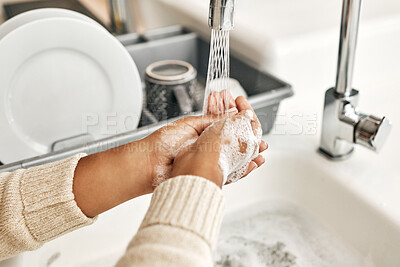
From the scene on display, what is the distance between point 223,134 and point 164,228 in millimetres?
171

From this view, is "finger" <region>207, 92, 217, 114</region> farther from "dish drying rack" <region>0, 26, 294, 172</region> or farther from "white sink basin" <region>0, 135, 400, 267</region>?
"white sink basin" <region>0, 135, 400, 267</region>

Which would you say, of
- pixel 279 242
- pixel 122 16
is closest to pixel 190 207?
pixel 279 242

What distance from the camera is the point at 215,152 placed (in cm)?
45

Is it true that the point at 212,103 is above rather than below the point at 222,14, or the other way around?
below

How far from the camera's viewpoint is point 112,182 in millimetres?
484

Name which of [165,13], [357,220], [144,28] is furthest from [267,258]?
[144,28]

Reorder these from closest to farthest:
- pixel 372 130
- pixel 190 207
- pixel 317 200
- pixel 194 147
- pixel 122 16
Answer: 1. pixel 190 207
2. pixel 194 147
3. pixel 372 130
4. pixel 317 200
5. pixel 122 16

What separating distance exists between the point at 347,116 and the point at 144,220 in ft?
1.31

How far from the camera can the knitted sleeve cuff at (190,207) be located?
1.14 feet

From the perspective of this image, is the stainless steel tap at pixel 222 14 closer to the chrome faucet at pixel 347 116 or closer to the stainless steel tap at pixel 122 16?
the chrome faucet at pixel 347 116

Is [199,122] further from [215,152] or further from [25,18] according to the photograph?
[25,18]

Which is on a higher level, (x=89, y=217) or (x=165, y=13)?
(x=165, y=13)

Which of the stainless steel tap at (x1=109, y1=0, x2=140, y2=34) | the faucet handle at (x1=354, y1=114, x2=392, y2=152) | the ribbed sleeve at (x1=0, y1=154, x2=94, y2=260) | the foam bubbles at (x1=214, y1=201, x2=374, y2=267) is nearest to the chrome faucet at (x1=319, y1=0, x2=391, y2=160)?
the faucet handle at (x1=354, y1=114, x2=392, y2=152)

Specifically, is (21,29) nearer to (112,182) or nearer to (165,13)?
(112,182)
